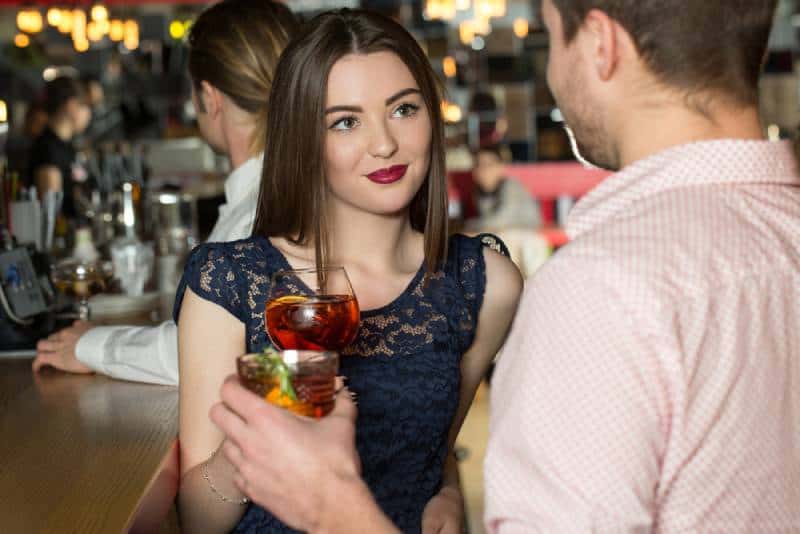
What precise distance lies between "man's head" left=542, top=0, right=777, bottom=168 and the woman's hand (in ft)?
3.07

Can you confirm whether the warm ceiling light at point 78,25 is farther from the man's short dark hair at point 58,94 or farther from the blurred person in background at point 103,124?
the blurred person in background at point 103,124

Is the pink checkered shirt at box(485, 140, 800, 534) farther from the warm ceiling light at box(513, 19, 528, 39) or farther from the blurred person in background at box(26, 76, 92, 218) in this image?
the warm ceiling light at box(513, 19, 528, 39)

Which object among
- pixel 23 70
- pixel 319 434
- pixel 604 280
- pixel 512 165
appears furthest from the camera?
pixel 23 70

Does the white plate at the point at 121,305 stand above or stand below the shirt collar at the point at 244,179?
below

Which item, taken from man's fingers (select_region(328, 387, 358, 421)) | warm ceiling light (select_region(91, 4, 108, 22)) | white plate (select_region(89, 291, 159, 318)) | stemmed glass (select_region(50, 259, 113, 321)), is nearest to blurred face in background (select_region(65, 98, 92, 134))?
warm ceiling light (select_region(91, 4, 108, 22))

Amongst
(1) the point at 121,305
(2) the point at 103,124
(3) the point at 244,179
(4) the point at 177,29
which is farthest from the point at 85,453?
(2) the point at 103,124

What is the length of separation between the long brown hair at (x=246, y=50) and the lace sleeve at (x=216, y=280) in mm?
743

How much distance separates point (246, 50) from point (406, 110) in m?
0.79

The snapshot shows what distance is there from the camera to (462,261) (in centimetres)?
211

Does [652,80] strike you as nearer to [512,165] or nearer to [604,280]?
[604,280]

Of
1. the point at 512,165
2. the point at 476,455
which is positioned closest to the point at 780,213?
the point at 476,455

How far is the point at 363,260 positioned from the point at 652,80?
99 centimetres

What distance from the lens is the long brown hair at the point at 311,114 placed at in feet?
6.23

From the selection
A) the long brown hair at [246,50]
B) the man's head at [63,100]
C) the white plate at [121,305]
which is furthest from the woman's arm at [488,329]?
the man's head at [63,100]
